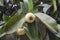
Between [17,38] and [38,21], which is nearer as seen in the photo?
[38,21]

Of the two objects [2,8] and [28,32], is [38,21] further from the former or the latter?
[2,8]

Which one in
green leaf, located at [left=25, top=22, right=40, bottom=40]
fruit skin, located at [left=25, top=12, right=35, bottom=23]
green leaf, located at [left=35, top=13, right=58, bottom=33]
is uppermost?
fruit skin, located at [left=25, top=12, right=35, bottom=23]

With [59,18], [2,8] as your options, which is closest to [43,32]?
[59,18]

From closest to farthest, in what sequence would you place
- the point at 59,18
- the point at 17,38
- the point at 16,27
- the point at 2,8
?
the point at 16,27 → the point at 17,38 → the point at 59,18 → the point at 2,8

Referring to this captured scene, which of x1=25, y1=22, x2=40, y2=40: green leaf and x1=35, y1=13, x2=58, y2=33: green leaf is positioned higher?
x1=35, y1=13, x2=58, y2=33: green leaf

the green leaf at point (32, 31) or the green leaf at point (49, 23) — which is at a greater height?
the green leaf at point (49, 23)

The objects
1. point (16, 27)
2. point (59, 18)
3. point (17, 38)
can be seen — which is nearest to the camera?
point (16, 27)

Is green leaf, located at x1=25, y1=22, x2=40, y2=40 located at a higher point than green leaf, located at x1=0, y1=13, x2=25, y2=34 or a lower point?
lower

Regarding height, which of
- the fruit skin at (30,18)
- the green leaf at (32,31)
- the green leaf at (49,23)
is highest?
the fruit skin at (30,18)

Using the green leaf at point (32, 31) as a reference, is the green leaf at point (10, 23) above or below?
above

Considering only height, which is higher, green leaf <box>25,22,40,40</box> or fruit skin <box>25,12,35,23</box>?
fruit skin <box>25,12,35,23</box>

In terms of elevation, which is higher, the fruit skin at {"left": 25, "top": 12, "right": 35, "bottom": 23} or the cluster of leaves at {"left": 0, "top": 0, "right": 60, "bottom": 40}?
the fruit skin at {"left": 25, "top": 12, "right": 35, "bottom": 23}
